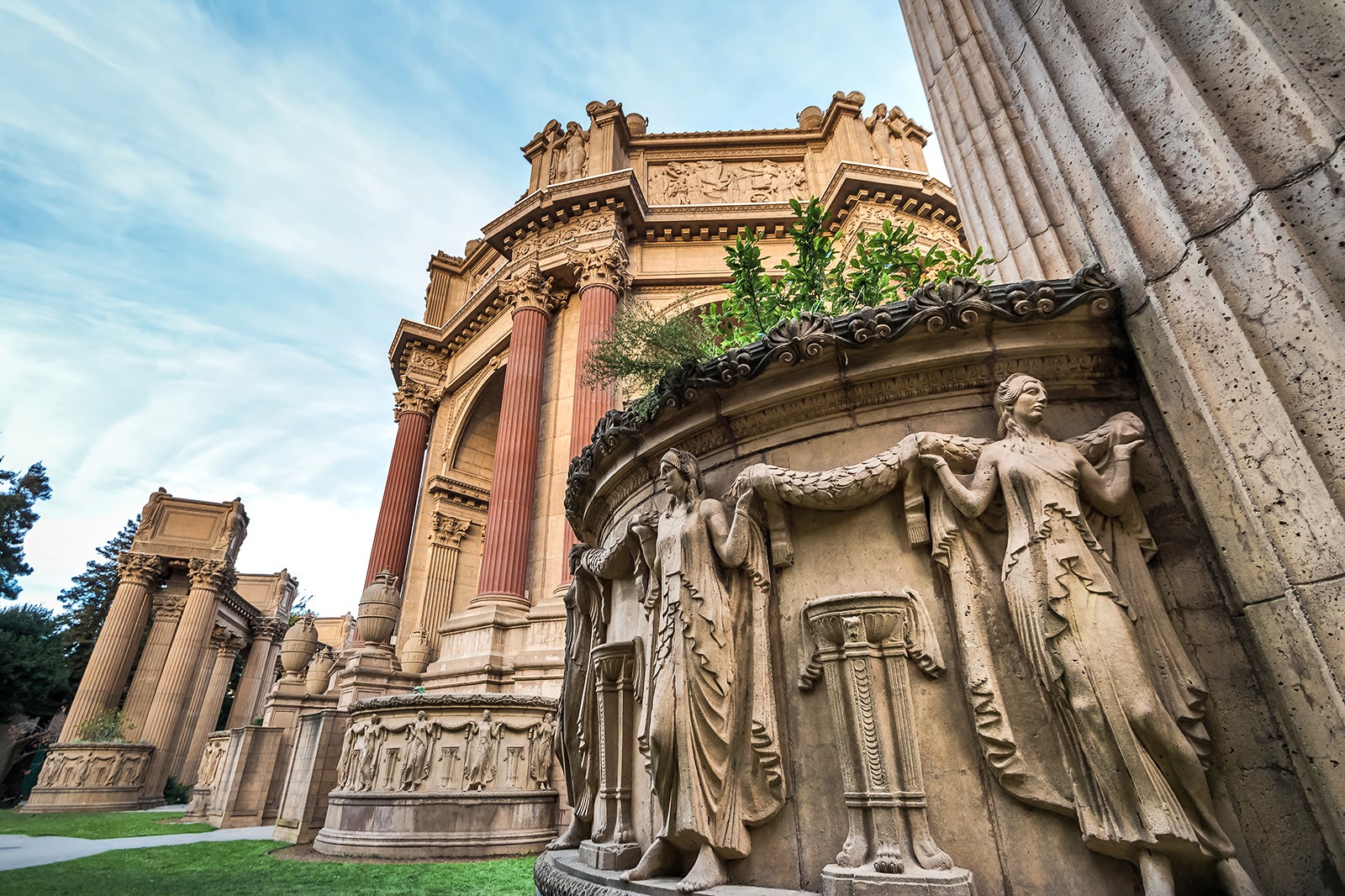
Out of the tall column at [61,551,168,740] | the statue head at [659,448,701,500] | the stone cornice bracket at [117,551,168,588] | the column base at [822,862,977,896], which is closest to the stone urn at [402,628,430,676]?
the statue head at [659,448,701,500]

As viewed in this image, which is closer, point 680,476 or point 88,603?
point 680,476

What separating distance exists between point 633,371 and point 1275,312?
397 centimetres

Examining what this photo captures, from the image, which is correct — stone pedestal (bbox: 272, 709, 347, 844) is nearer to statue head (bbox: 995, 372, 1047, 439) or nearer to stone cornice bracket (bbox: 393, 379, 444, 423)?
statue head (bbox: 995, 372, 1047, 439)

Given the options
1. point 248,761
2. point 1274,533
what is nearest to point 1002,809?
point 1274,533

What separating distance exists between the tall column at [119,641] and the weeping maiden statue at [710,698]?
28.7 meters

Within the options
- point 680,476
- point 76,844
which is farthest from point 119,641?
point 680,476

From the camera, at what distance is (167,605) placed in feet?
88.6

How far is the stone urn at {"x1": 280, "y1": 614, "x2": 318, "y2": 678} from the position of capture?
52.7 feet

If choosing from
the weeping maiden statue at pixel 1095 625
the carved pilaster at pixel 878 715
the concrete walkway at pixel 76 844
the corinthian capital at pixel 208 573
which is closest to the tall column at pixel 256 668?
the corinthian capital at pixel 208 573

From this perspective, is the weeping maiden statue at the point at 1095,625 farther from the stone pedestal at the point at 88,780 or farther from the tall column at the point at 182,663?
the tall column at the point at 182,663

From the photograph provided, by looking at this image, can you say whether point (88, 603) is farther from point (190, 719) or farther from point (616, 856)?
point (616, 856)

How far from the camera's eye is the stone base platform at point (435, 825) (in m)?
8.19

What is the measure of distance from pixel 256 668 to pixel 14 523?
41.9ft

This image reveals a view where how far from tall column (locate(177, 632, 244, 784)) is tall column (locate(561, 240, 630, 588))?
20.0m
